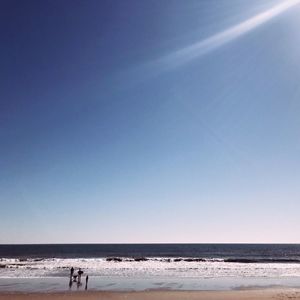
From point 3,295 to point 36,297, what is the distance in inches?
100.0

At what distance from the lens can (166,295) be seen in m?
25.5

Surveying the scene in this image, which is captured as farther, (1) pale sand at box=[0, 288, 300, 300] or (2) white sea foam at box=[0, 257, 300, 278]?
(2) white sea foam at box=[0, 257, 300, 278]

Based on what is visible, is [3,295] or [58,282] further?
[58,282]

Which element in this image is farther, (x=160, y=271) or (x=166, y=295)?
(x=160, y=271)

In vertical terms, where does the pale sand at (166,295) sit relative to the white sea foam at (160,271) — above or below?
below

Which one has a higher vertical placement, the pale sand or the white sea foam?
the white sea foam

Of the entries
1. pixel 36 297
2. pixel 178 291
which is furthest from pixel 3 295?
pixel 178 291

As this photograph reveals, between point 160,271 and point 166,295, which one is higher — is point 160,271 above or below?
above

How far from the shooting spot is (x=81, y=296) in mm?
25234

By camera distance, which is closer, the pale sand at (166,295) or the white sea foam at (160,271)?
the pale sand at (166,295)

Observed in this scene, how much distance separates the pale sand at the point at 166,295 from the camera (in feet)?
80.3

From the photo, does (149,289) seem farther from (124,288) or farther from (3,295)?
(3,295)

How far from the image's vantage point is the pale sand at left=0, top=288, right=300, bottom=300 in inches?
963

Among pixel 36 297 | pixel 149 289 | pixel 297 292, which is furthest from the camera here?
pixel 149 289
